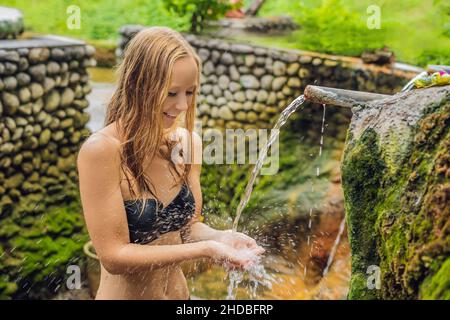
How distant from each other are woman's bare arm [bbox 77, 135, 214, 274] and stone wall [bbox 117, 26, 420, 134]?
647 centimetres

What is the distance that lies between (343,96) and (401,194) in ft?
1.80

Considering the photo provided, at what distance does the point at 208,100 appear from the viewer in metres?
9.44

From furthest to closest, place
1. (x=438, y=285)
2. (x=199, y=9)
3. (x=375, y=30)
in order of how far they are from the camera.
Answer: (x=199, y=9), (x=375, y=30), (x=438, y=285)

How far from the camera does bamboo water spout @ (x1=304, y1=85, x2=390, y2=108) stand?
2428 millimetres

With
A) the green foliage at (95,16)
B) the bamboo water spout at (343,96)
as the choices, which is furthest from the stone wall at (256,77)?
the bamboo water spout at (343,96)

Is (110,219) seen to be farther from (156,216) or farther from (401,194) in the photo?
(401,194)

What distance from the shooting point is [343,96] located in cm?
246

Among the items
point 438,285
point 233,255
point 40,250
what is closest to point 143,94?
point 233,255

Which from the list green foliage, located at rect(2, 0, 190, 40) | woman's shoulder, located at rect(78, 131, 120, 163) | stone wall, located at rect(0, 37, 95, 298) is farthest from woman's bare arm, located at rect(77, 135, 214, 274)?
green foliage, located at rect(2, 0, 190, 40)

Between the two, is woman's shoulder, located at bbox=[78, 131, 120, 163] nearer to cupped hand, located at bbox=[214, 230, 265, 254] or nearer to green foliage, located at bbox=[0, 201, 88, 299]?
cupped hand, located at bbox=[214, 230, 265, 254]

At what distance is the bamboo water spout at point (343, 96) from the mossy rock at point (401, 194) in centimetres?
6
